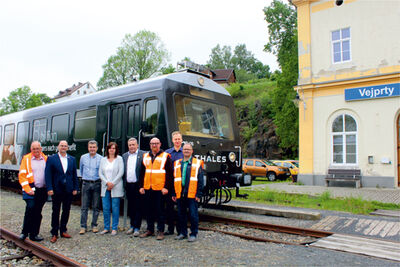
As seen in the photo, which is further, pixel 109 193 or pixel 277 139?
pixel 277 139

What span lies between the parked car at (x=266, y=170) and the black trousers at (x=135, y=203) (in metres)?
15.9

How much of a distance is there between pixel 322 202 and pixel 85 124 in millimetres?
7581

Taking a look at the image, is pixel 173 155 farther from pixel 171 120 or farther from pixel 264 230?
pixel 264 230

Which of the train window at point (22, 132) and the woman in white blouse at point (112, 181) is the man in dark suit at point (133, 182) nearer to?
the woman in white blouse at point (112, 181)

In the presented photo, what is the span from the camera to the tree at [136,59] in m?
48.9

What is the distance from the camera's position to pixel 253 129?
40.2 m

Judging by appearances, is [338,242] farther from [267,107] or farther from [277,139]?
[267,107]

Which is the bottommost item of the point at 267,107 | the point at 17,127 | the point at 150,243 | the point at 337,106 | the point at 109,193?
A: the point at 150,243

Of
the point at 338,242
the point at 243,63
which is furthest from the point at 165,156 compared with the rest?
the point at 243,63

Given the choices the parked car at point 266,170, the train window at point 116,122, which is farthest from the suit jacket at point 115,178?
the parked car at point 266,170

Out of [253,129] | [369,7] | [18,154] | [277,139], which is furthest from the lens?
[253,129]

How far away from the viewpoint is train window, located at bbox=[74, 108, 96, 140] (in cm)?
948

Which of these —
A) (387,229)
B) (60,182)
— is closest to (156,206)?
(60,182)

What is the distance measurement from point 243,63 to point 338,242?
85678mm
